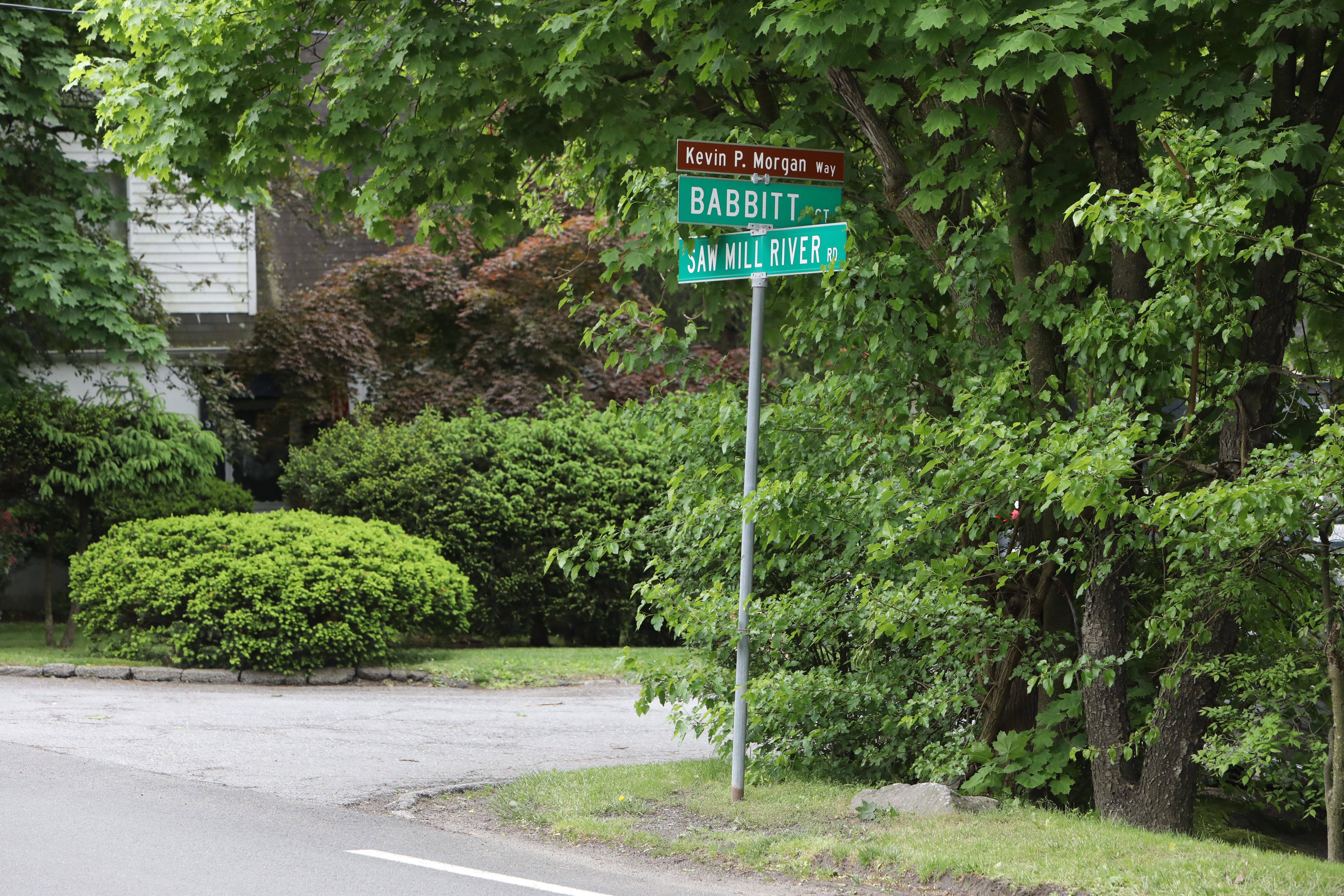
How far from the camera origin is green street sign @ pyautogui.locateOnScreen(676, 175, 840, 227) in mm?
6938

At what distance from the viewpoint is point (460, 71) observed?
8.52 m

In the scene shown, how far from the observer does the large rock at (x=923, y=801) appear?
22.1 feet

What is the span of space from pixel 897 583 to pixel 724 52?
11.0 ft

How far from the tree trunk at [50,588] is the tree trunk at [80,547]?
14 centimetres

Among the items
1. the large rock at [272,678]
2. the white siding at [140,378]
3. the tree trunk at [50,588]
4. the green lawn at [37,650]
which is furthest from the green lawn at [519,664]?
the white siding at [140,378]

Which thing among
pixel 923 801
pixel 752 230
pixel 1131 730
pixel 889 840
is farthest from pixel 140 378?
pixel 1131 730

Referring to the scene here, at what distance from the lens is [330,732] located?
33.6 feet

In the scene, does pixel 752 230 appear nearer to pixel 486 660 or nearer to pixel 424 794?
pixel 424 794

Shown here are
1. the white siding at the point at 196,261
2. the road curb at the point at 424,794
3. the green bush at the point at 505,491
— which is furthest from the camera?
the white siding at the point at 196,261

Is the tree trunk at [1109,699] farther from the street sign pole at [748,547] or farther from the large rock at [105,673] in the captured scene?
the large rock at [105,673]

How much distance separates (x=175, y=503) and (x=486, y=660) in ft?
15.8

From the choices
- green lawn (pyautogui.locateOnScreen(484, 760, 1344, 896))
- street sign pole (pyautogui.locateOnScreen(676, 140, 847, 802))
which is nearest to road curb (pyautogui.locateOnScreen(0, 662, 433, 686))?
green lawn (pyautogui.locateOnScreen(484, 760, 1344, 896))

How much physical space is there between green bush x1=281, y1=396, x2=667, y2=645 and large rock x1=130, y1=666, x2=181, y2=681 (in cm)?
365

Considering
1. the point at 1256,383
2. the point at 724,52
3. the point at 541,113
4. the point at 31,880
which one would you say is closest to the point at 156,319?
the point at 541,113
